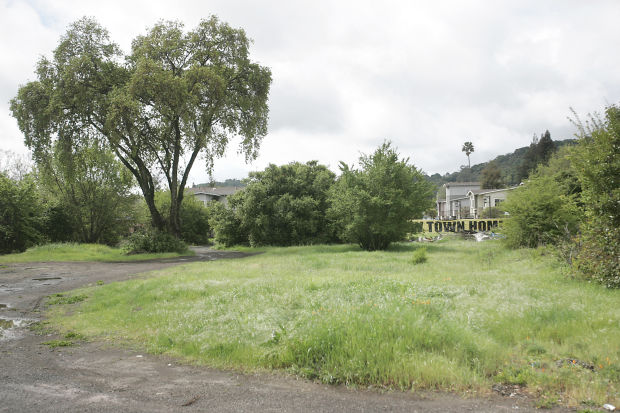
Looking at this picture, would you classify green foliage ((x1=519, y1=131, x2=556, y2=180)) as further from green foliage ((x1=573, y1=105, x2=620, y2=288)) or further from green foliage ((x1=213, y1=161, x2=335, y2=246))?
green foliage ((x1=573, y1=105, x2=620, y2=288))

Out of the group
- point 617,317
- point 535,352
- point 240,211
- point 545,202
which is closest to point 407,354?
point 535,352

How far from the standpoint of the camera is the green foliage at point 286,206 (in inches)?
1184

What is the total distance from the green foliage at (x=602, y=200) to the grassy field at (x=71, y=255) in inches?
825

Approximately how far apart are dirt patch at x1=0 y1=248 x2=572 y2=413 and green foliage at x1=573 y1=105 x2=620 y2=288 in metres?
5.95

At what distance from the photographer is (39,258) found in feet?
68.4

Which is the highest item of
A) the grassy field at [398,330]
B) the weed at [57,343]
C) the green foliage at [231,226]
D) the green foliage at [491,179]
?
the green foliage at [491,179]

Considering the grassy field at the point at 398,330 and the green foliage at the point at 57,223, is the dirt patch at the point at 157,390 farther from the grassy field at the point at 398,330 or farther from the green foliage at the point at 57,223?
the green foliage at the point at 57,223

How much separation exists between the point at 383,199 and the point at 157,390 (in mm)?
18469

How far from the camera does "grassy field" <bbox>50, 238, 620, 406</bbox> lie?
424 centimetres

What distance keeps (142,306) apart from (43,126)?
2004 cm

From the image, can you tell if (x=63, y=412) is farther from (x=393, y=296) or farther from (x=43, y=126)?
(x=43, y=126)

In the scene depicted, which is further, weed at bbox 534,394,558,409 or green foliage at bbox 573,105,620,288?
green foliage at bbox 573,105,620,288

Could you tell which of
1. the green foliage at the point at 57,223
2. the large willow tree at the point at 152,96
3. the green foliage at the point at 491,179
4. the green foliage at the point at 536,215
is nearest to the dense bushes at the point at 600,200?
the green foliage at the point at 536,215

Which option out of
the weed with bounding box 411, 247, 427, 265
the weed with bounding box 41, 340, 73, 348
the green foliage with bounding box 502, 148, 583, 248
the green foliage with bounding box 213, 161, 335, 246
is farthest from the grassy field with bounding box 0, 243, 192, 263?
the green foliage with bounding box 502, 148, 583, 248
